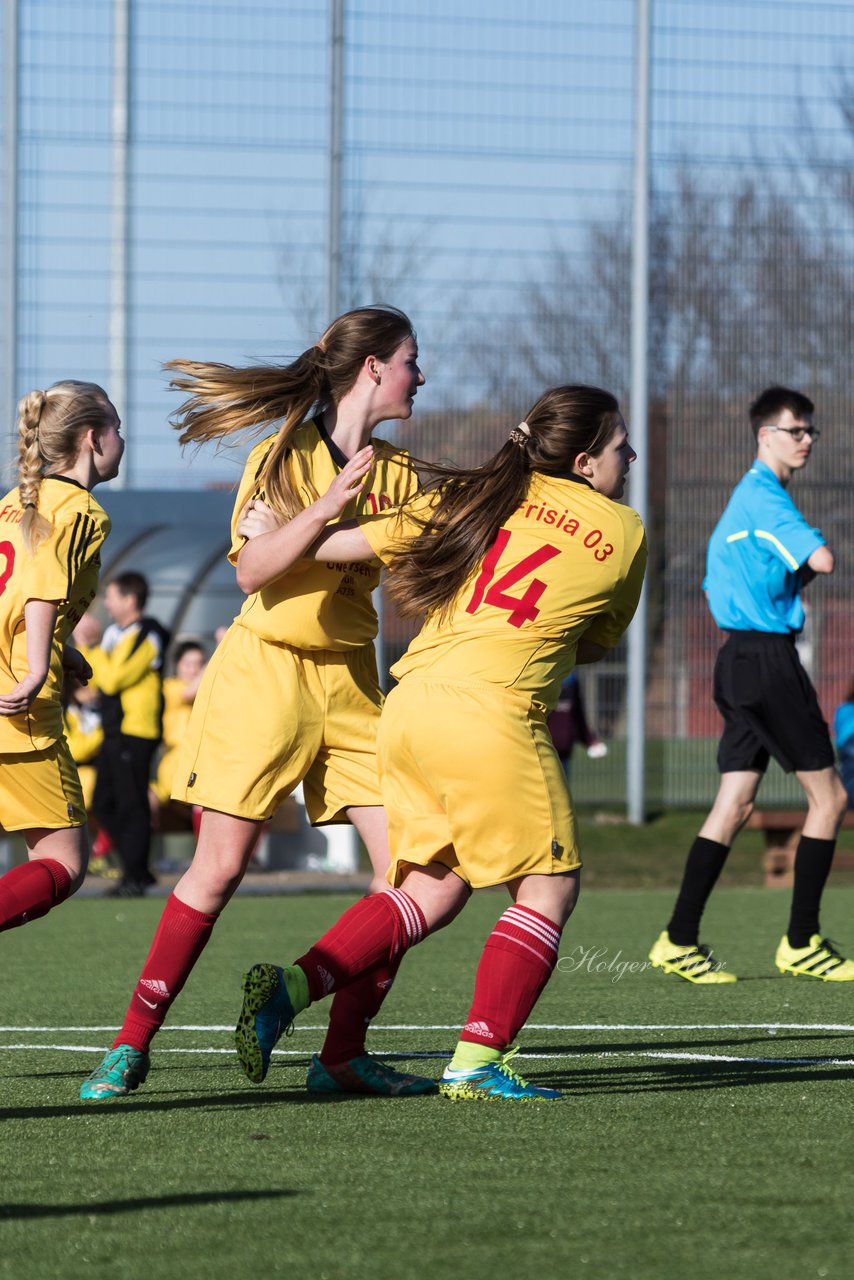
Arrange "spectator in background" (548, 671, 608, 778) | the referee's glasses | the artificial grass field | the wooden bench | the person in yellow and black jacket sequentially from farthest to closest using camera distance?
"spectator in background" (548, 671, 608, 778), the wooden bench, the person in yellow and black jacket, the referee's glasses, the artificial grass field

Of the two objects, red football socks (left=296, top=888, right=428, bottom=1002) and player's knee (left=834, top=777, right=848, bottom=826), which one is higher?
red football socks (left=296, top=888, right=428, bottom=1002)

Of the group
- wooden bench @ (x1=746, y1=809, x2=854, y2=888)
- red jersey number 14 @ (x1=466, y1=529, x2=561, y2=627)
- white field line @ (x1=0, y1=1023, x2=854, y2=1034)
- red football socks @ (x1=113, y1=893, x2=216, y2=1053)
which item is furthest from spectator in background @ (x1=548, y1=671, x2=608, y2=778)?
red jersey number 14 @ (x1=466, y1=529, x2=561, y2=627)

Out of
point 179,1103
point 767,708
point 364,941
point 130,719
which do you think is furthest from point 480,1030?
point 130,719

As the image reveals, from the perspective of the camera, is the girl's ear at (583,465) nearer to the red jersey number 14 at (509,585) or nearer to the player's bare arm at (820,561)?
the red jersey number 14 at (509,585)

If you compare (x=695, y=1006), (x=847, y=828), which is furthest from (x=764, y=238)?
(x=695, y=1006)

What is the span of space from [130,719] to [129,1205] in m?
9.51

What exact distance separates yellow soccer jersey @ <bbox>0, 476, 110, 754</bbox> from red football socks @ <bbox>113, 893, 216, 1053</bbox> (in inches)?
26.3

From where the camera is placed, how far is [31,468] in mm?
4977

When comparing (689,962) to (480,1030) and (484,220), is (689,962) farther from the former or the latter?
(484,220)

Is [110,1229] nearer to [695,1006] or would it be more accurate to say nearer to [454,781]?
[454,781]

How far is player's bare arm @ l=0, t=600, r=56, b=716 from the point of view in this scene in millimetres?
4824

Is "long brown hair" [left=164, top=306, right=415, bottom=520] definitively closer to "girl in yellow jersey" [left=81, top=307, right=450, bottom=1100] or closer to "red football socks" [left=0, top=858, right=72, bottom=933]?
"girl in yellow jersey" [left=81, top=307, right=450, bottom=1100]

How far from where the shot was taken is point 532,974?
4.32 m

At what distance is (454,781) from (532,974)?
475 mm
